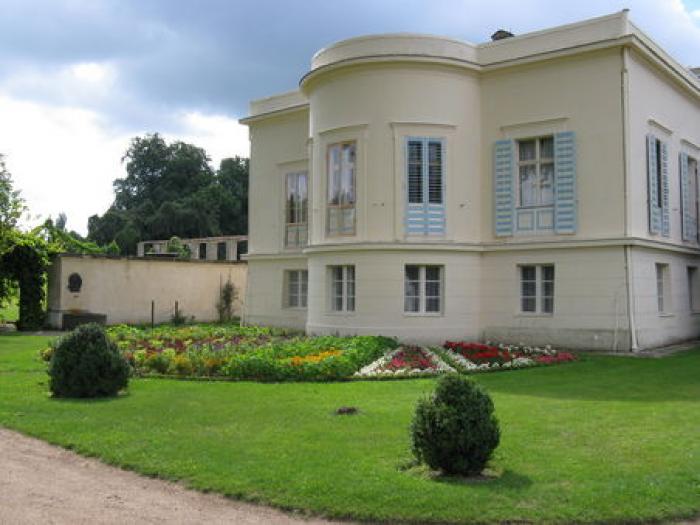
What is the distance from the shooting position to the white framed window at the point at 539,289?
19.7 m

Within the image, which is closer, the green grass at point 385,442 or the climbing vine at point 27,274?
the green grass at point 385,442

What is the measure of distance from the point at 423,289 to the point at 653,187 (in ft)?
22.4

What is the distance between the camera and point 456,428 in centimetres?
710

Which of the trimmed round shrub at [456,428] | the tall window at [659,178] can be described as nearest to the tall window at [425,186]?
the tall window at [659,178]

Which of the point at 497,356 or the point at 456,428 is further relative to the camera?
the point at 497,356

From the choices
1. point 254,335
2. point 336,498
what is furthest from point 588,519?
point 254,335

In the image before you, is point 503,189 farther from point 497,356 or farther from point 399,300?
point 497,356

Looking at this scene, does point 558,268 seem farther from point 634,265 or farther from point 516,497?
point 516,497

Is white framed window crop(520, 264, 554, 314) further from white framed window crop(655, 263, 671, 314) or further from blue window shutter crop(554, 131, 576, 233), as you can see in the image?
white framed window crop(655, 263, 671, 314)

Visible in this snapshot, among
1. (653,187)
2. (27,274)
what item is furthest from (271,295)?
(653,187)

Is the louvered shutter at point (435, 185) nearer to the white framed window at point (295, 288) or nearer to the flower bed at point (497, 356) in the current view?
the flower bed at point (497, 356)

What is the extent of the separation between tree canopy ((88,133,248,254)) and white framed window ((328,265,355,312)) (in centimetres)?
5238

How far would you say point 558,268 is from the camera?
63.4 ft

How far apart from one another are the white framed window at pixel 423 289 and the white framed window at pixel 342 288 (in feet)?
5.05
